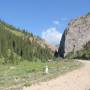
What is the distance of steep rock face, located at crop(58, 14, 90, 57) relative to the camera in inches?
3467

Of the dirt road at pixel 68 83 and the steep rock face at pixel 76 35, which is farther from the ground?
the steep rock face at pixel 76 35

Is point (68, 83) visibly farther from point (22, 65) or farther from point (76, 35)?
point (76, 35)

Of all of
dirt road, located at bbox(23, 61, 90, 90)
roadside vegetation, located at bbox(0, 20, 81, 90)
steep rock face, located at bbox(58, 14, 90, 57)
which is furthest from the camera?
steep rock face, located at bbox(58, 14, 90, 57)

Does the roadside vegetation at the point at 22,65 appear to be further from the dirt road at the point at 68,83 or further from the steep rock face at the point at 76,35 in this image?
the steep rock face at the point at 76,35

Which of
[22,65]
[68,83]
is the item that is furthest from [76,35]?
[68,83]

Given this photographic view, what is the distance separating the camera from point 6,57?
3708 inches

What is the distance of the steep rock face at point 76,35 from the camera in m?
88.1

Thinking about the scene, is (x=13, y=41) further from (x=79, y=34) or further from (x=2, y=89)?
(x=2, y=89)

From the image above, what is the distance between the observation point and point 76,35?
300 ft

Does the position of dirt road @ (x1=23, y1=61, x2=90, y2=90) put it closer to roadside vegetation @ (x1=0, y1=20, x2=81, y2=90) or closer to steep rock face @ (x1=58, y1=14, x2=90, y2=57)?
roadside vegetation @ (x1=0, y1=20, x2=81, y2=90)

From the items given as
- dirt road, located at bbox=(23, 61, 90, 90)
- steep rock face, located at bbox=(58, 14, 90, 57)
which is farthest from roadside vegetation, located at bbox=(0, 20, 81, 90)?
steep rock face, located at bbox=(58, 14, 90, 57)

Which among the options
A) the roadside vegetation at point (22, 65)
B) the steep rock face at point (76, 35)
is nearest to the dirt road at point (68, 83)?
the roadside vegetation at point (22, 65)

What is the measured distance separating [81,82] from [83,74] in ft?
14.0

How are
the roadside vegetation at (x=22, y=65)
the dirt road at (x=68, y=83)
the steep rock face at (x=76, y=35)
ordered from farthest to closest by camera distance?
the steep rock face at (x=76, y=35), the roadside vegetation at (x=22, y=65), the dirt road at (x=68, y=83)
